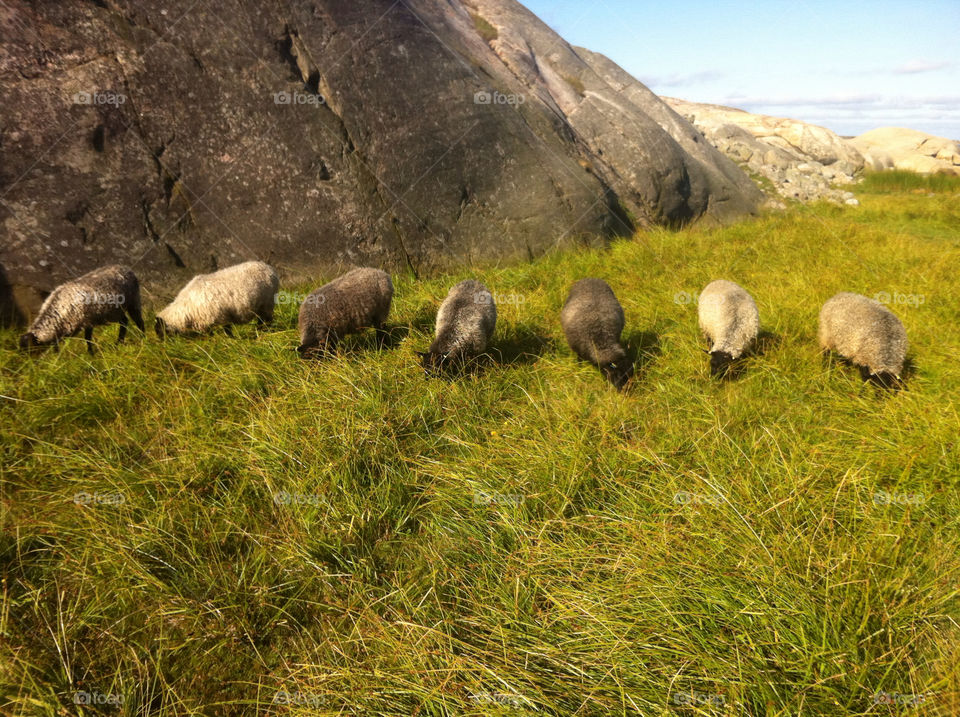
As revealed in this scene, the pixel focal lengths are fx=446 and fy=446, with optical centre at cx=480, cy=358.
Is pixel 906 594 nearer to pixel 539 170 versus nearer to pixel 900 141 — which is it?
pixel 539 170

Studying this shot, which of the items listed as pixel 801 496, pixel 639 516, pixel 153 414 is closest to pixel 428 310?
pixel 153 414

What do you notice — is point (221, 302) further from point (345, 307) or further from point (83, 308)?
point (345, 307)

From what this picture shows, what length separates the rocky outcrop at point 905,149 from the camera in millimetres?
23281

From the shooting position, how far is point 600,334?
4.67m

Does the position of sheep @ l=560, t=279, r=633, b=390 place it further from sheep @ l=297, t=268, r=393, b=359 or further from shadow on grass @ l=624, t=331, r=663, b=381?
sheep @ l=297, t=268, r=393, b=359

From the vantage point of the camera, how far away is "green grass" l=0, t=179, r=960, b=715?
1.92 m

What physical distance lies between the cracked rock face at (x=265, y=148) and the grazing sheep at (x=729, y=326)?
12.3 feet

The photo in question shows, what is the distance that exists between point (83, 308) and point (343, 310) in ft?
9.29

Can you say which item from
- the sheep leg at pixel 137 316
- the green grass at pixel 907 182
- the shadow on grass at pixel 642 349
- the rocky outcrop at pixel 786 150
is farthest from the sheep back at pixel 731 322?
the green grass at pixel 907 182

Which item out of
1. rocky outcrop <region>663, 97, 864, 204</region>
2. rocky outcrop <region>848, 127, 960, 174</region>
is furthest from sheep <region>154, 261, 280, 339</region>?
rocky outcrop <region>848, 127, 960, 174</region>

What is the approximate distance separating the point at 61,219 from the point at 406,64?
5594mm

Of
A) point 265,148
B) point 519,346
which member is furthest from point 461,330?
point 265,148

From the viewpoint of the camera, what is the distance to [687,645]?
1.92 meters

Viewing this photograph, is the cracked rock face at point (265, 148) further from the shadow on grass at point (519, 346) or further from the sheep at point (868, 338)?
the sheep at point (868, 338)
